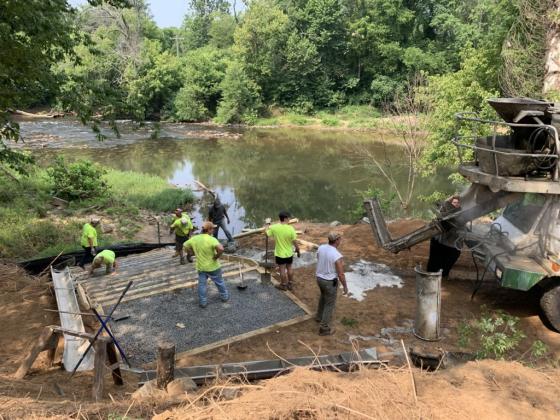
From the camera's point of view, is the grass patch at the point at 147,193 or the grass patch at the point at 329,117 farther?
the grass patch at the point at 329,117

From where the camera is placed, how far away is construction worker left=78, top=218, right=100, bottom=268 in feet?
35.6

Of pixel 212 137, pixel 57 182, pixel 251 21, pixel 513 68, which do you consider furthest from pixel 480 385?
pixel 251 21

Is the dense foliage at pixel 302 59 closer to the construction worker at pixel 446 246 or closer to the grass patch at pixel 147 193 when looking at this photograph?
the grass patch at pixel 147 193

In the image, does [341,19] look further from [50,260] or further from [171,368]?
[171,368]

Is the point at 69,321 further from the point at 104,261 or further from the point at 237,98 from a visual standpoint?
the point at 237,98

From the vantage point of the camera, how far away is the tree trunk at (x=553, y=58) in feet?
53.2

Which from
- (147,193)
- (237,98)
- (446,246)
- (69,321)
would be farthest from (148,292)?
(237,98)

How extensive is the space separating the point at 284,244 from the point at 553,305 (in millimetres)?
4718

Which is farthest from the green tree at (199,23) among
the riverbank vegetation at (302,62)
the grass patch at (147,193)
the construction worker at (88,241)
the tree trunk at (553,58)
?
the construction worker at (88,241)

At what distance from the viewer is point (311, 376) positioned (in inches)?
167

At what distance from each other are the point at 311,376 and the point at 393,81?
50.9 metres

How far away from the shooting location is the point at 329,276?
730cm

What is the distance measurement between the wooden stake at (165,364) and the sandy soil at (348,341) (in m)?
0.40

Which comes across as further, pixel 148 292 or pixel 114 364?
pixel 148 292
